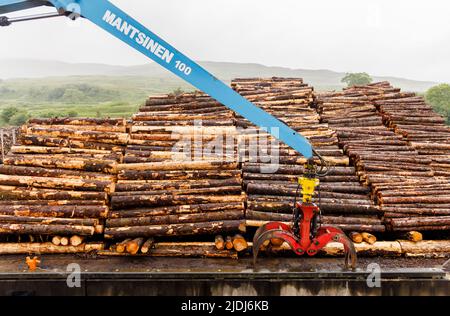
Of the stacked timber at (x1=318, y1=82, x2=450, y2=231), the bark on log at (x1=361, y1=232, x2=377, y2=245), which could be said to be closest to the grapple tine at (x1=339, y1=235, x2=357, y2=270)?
the bark on log at (x1=361, y1=232, x2=377, y2=245)

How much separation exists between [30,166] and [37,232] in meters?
2.22

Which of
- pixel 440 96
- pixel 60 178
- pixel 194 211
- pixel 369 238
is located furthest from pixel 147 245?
pixel 440 96

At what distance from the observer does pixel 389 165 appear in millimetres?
10352

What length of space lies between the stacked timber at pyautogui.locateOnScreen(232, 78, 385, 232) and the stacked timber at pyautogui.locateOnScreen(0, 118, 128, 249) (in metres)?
3.74

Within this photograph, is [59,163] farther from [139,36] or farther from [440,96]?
[440,96]

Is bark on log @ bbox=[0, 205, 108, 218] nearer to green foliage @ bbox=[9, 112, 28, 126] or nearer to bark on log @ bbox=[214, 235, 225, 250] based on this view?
bark on log @ bbox=[214, 235, 225, 250]

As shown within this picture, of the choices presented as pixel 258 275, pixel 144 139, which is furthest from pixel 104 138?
pixel 258 275

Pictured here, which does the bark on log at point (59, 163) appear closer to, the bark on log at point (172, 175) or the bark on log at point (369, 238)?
the bark on log at point (172, 175)

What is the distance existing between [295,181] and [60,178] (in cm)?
624

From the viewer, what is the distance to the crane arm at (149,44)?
6148 mm

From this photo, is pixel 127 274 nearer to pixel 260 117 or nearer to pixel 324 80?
pixel 260 117

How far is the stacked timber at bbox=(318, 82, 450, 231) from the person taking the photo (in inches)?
345

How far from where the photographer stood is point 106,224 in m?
8.35

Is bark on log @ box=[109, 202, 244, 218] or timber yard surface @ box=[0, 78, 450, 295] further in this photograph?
bark on log @ box=[109, 202, 244, 218]
